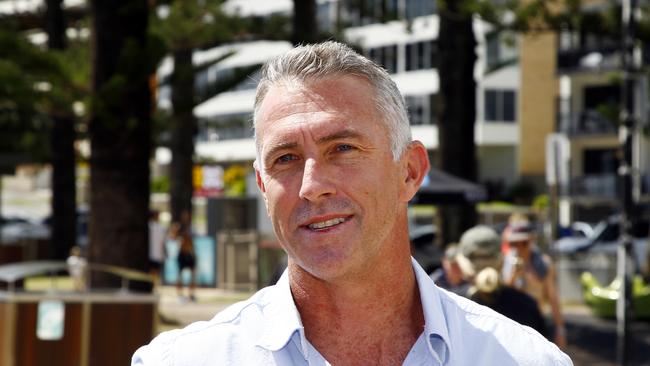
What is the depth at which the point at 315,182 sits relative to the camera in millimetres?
2137

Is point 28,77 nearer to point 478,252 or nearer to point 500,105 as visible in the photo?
point 478,252

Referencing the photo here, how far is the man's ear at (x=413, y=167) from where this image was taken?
2322 mm

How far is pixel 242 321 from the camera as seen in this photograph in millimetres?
2186

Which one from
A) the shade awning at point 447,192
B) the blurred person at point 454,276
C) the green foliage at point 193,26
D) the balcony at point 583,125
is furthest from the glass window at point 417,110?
the blurred person at point 454,276

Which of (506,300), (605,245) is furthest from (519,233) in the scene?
(605,245)

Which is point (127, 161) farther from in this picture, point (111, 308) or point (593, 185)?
point (593, 185)

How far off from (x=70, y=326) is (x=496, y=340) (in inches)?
350

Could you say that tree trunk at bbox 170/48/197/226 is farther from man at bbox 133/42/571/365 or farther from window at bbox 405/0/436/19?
window at bbox 405/0/436/19

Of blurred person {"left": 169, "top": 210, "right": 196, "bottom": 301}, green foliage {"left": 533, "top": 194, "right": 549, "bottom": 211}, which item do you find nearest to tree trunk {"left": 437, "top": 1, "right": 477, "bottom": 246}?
blurred person {"left": 169, "top": 210, "right": 196, "bottom": 301}

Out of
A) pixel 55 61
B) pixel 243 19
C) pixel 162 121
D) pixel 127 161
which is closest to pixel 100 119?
pixel 127 161

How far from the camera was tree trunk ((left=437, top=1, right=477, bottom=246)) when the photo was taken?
19.4 meters

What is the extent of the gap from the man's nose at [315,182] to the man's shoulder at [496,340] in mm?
302

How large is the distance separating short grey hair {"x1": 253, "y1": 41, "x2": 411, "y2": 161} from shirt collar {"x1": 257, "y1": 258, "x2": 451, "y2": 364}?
0.23 meters

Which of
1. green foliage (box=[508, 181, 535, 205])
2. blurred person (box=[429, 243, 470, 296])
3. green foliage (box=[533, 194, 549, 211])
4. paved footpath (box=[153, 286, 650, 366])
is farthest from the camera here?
green foliage (box=[508, 181, 535, 205])
